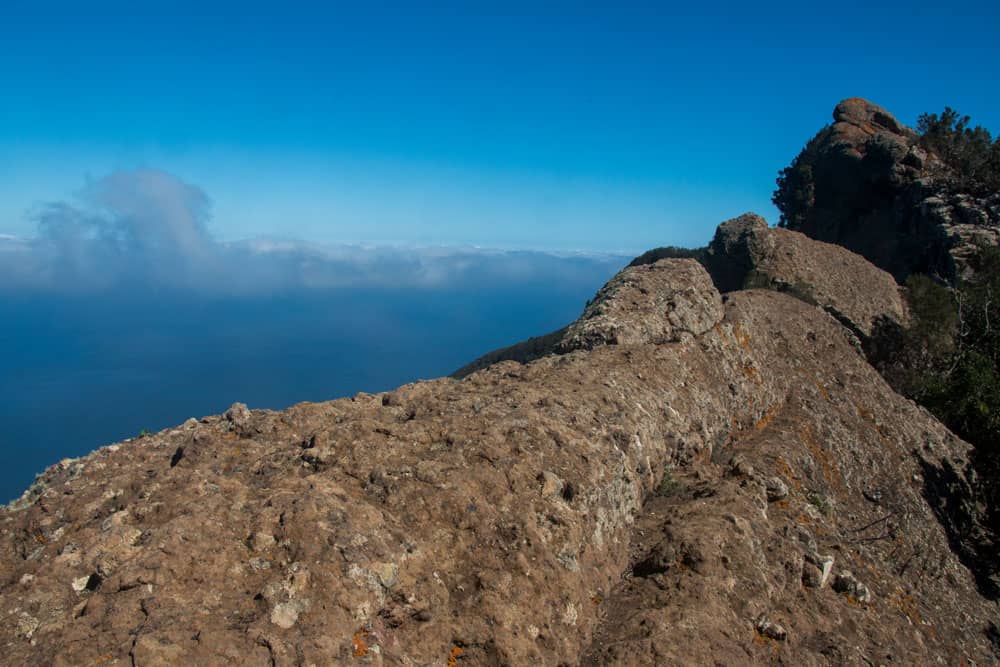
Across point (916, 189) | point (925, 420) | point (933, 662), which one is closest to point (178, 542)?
point (933, 662)

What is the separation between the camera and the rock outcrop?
5291cm

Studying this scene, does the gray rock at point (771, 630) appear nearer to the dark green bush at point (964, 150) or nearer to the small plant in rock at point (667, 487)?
the small plant in rock at point (667, 487)

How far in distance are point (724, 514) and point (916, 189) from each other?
210 ft

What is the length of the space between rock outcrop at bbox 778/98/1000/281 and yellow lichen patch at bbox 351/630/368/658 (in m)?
57.2

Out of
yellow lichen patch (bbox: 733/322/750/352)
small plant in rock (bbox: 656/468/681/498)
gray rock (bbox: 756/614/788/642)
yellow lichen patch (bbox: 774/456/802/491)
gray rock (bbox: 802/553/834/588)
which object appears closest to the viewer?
gray rock (bbox: 756/614/788/642)

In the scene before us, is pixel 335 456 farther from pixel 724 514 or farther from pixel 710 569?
pixel 724 514

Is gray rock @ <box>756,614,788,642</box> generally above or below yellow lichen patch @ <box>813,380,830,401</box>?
below

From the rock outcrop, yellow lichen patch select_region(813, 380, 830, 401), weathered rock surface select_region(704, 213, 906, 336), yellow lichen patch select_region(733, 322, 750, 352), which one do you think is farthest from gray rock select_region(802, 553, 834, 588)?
the rock outcrop

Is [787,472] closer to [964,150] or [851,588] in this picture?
[851,588]

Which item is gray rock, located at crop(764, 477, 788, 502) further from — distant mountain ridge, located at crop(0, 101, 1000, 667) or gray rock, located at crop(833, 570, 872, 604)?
gray rock, located at crop(833, 570, 872, 604)

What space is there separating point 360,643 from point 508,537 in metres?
2.60

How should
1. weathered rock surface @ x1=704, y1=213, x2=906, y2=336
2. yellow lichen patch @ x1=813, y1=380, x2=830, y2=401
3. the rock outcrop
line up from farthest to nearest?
1. the rock outcrop
2. weathered rock surface @ x1=704, y1=213, x2=906, y2=336
3. yellow lichen patch @ x1=813, y1=380, x2=830, y2=401

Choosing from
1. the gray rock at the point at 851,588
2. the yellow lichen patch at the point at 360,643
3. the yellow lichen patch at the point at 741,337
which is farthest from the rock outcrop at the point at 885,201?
the yellow lichen patch at the point at 360,643

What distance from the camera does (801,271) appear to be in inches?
1329
